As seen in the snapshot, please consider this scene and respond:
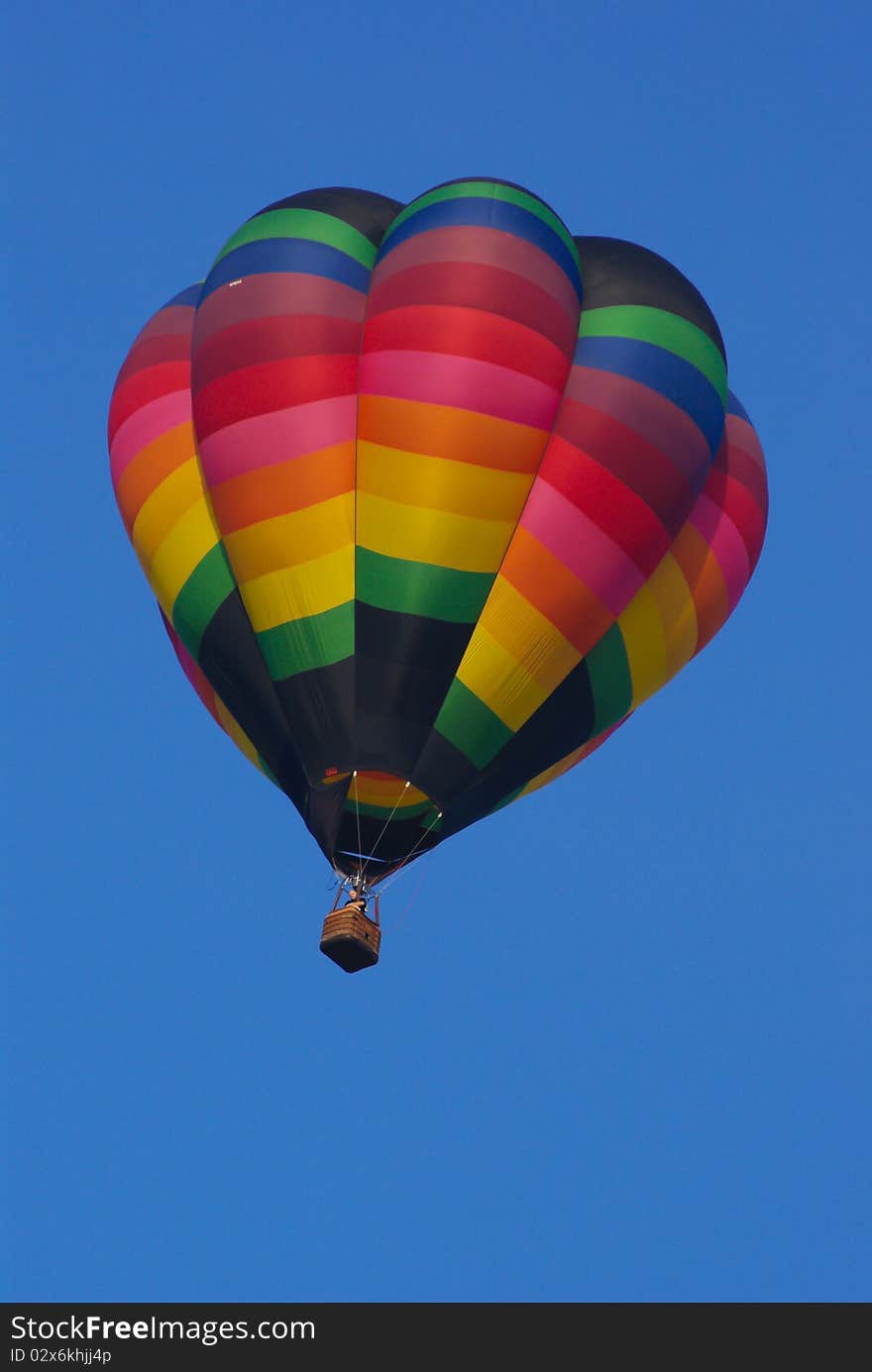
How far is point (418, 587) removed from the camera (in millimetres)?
20031

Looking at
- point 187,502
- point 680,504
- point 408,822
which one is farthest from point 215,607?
point 680,504

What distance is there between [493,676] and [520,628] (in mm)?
420

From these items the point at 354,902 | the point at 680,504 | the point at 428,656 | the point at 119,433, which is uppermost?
the point at 119,433

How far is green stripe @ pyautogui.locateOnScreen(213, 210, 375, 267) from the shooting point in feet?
69.4

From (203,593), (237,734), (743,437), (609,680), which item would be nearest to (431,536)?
(203,593)

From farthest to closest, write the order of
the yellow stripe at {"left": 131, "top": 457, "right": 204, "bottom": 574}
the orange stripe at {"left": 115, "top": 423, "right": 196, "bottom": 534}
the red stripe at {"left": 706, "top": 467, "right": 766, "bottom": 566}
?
the red stripe at {"left": 706, "top": 467, "right": 766, "bottom": 566} < the orange stripe at {"left": 115, "top": 423, "right": 196, "bottom": 534} < the yellow stripe at {"left": 131, "top": 457, "right": 204, "bottom": 574}

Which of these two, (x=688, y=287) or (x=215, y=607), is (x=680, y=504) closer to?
(x=688, y=287)

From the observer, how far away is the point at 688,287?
70.9 feet

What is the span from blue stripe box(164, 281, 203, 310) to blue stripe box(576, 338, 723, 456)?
3498 millimetres

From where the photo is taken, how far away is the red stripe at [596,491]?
20.3m

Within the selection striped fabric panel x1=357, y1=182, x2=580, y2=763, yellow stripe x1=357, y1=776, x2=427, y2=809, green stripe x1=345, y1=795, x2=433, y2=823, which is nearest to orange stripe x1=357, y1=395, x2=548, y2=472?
striped fabric panel x1=357, y1=182, x2=580, y2=763

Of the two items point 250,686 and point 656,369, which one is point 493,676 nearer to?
point 250,686

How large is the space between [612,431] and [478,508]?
1230mm

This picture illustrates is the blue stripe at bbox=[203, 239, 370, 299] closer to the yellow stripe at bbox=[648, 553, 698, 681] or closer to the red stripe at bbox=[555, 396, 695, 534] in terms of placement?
the red stripe at bbox=[555, 396, 695, 534]
